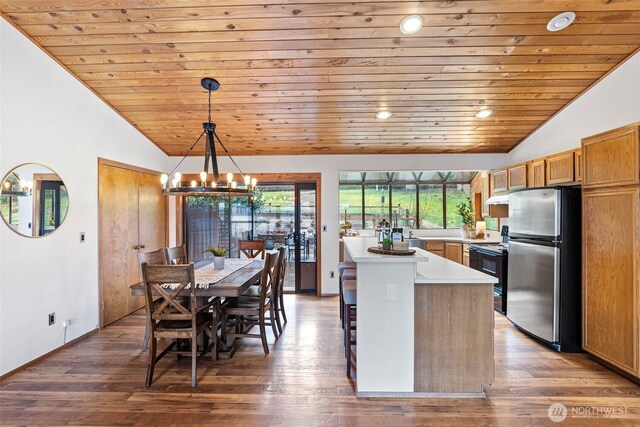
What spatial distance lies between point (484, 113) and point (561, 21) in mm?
1393

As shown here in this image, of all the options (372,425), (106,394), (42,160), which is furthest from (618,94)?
(42,160)

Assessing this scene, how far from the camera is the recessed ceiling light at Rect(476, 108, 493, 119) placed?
3.83m

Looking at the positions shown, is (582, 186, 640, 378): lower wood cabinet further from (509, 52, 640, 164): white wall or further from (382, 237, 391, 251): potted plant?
(382, 237, 391, 251): potted plant

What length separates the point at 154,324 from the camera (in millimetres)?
2592

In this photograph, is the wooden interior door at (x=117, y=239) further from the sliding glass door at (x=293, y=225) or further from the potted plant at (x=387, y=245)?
the potted plant at (x=387, y=245)

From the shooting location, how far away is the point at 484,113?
12.7 feet

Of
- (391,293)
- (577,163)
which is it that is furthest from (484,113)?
(391,293)

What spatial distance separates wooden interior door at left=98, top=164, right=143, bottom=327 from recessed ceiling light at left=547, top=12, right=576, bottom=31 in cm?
480

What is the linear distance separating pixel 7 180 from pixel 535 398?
15.0 feet

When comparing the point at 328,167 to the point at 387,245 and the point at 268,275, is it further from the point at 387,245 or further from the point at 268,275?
the point at 387,245

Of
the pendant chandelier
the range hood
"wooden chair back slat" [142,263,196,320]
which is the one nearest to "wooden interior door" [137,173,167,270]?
the pendant chandelier

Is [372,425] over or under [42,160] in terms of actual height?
under

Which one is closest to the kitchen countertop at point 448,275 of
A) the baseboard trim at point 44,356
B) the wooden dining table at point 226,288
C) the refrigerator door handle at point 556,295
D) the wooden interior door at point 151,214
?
the refrigerator door handle at point 556,295

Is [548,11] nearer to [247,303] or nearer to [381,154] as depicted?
[381,154]
